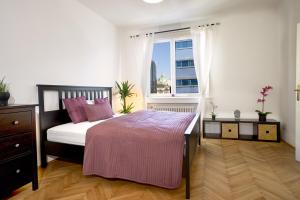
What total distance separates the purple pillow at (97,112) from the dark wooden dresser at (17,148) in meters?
0.92

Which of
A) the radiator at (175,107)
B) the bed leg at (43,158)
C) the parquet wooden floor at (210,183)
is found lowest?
the parquet wooden floor at (210,183)

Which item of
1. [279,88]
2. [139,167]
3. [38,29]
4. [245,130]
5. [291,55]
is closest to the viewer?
[139,167]

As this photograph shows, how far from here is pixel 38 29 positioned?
8.14 feet

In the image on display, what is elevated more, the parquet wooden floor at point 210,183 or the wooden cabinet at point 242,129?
the wooden cabinet at point 242,129

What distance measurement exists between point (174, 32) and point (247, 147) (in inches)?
115

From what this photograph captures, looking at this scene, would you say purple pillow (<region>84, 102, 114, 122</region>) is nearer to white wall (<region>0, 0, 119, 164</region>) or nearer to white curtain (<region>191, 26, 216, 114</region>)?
white wall (<region>0, 0, 119, 164</region>)

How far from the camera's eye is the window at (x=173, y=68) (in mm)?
4277

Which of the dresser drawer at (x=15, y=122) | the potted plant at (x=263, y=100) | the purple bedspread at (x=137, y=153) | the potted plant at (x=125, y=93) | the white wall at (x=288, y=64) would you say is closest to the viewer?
the dresser drawer at (x=15, y=122)

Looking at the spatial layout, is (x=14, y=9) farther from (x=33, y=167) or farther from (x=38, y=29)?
(x=33, y=167)

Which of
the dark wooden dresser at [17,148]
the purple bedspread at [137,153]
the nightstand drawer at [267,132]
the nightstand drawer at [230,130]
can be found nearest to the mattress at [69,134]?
the purple bedspread at [137,153]

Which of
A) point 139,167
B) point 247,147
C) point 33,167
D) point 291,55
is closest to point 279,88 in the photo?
point 291,55

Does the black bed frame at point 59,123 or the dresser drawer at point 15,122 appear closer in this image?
the dresser drawer at point 15,122

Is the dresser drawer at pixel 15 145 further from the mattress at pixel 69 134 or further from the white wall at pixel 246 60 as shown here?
the white wall at pixel 246 60

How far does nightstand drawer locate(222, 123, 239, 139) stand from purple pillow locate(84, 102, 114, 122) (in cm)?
233
